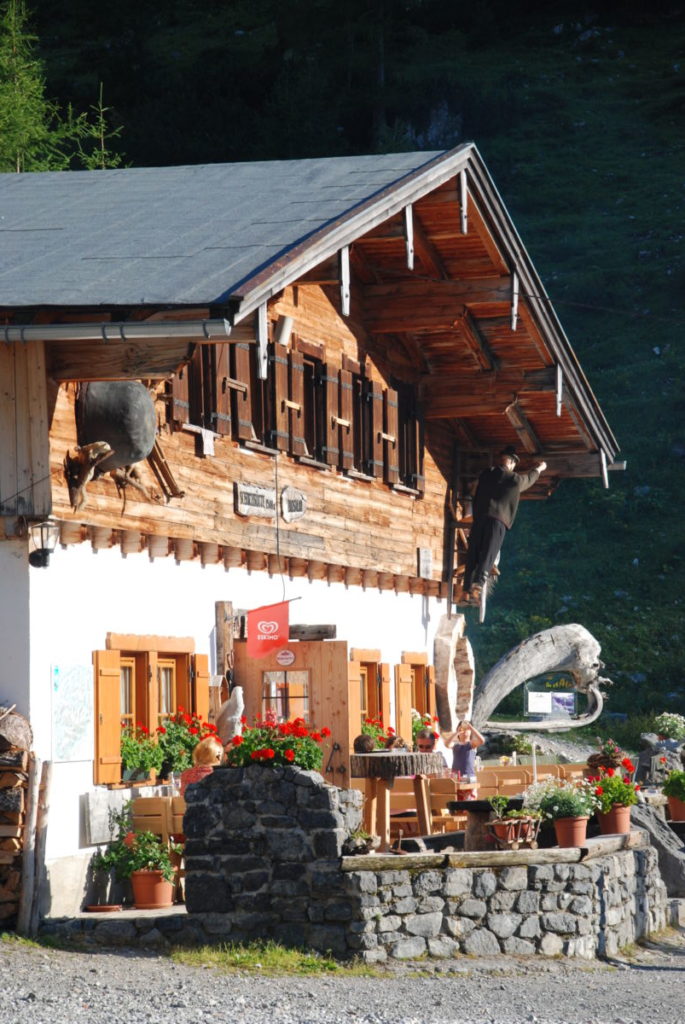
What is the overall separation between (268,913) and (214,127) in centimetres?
4516

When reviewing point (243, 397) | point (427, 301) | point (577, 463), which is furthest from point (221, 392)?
point (577, 463)

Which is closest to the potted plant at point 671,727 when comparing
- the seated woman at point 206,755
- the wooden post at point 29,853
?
the seated woman at point 206,755

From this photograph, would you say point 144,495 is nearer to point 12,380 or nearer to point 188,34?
point 12,380

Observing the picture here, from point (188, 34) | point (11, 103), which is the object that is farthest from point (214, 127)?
point (11, 103)

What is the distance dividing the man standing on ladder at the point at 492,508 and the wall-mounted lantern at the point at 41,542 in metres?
9.06

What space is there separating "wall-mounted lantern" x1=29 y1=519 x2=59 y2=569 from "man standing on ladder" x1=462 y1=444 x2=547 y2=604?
29.7 feet

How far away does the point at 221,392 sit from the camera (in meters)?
16.4

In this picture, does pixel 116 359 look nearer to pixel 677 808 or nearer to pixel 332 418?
pixel 332 418

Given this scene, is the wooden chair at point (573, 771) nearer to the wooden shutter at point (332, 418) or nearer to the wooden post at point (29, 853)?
the wooden shutter at point (332, 418)

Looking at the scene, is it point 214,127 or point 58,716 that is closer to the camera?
point 58,716

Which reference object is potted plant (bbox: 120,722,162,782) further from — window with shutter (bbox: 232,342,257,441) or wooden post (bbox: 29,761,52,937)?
window with shutter (bbox: 232,342,257,441)

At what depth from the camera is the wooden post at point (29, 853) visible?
12.8 meters

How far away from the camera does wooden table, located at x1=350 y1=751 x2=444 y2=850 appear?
15273 millimetres

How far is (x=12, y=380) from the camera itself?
43.7 ft
